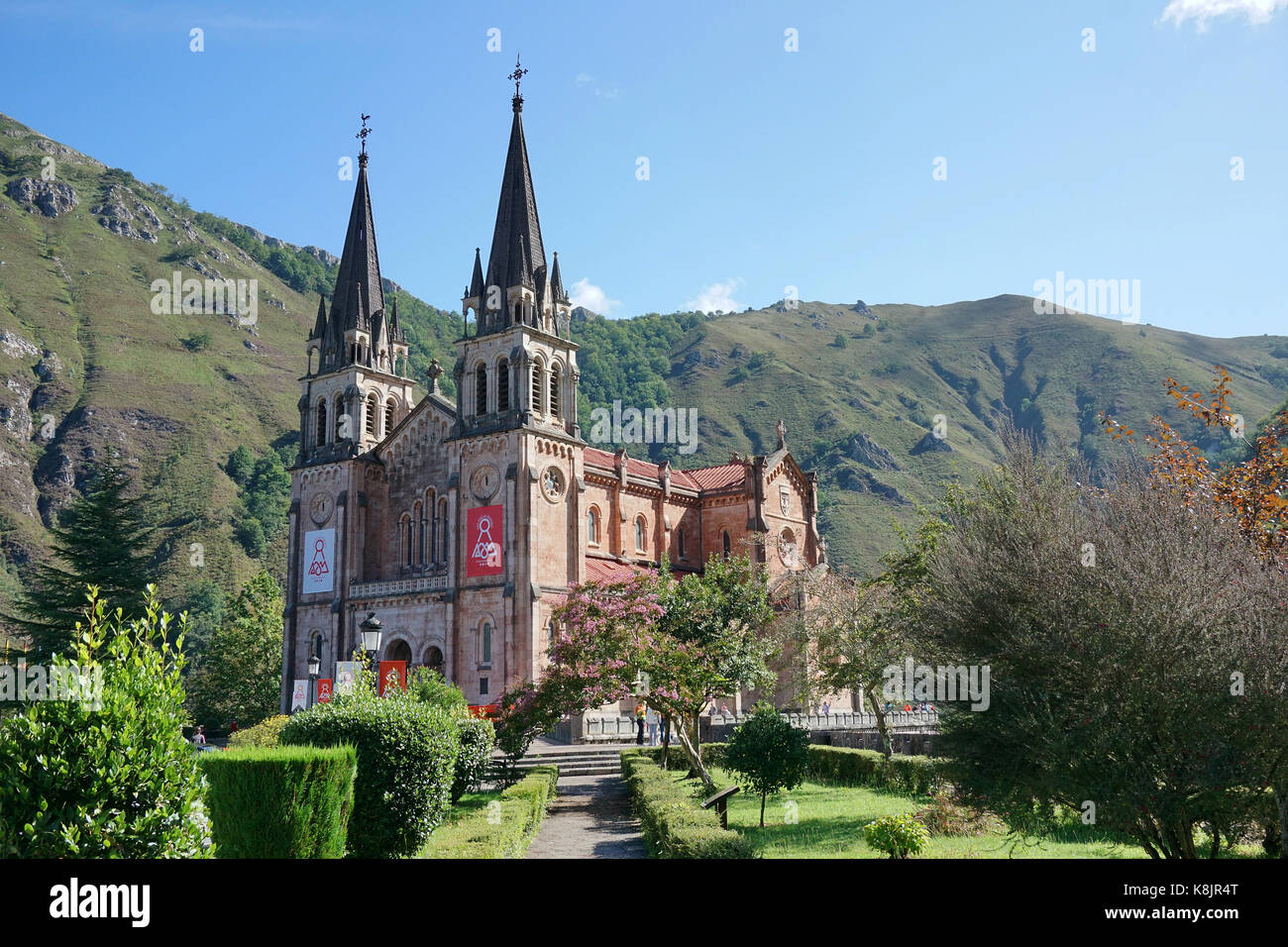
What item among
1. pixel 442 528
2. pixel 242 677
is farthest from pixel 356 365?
pixel 242 677

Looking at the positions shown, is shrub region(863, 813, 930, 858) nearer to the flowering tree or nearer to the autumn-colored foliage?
the autumn-colored foliage

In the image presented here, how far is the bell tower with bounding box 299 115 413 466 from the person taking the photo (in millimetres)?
53844

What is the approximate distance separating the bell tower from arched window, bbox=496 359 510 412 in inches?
388

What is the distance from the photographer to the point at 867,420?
163 meters

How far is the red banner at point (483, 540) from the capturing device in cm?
4500

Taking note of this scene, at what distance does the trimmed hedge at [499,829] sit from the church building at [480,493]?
20772mm

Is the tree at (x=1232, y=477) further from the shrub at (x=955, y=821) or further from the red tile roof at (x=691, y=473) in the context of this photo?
the red tile roof at (x=691, y=473)

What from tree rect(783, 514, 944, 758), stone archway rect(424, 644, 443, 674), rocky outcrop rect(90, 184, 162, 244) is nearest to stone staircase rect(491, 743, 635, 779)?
tree rect(783, 514, 944, 758)

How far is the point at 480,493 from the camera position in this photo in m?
46.4

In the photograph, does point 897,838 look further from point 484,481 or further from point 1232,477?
point 484,481

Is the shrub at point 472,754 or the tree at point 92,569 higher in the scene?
the tree at point 92,569

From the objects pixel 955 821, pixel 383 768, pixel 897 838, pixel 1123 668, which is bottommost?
pixel 955 821

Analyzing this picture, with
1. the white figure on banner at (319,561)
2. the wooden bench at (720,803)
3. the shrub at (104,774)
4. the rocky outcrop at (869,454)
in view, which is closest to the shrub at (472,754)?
the wooden bench at (720,803)

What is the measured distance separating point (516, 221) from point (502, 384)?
8.00 meters
